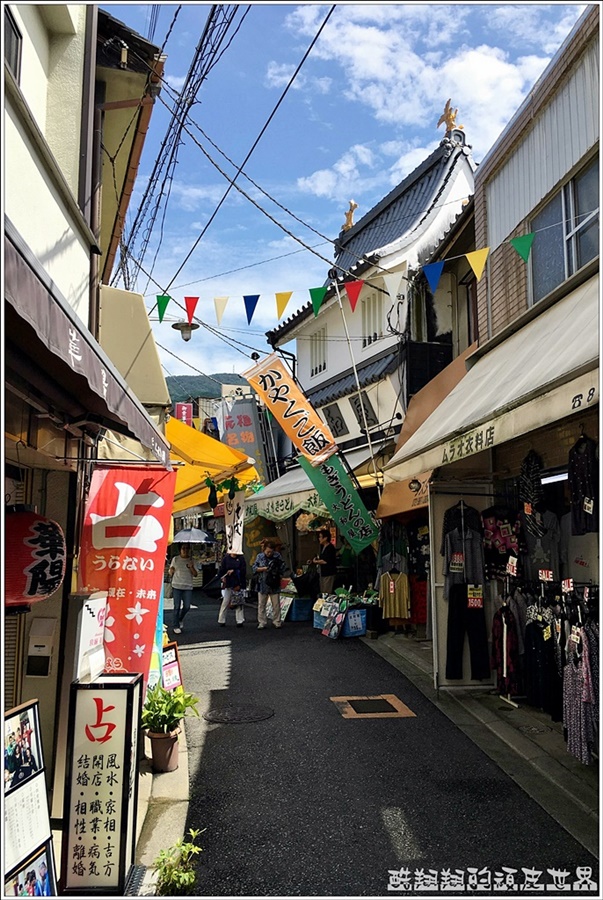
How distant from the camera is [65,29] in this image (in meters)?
6.11

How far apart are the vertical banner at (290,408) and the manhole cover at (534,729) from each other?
7048 mm

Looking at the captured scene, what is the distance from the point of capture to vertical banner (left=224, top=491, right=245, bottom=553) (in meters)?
14.6

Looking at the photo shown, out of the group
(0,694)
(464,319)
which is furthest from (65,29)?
(464,319)

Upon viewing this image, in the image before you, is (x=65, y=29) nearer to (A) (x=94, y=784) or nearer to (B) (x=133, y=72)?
(B) (x=133, y=72)

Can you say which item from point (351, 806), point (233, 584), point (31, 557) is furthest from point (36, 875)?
point (233, 584)

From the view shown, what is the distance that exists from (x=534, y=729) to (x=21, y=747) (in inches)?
243

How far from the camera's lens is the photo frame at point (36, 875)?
→ 3254mm

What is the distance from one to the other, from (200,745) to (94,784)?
3387 mm

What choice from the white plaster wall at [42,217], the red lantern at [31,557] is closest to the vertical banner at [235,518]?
the white plaster wall at [42,217]

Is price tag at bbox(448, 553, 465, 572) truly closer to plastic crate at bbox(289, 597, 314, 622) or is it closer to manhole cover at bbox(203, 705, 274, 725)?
manhole cover at bbox(203, 705, 274, 725)

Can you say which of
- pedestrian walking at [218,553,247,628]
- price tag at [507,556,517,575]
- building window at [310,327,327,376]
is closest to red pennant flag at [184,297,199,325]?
price tag at [507,556,517,575]

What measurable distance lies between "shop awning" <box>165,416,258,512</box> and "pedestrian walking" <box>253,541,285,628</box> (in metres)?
3.33

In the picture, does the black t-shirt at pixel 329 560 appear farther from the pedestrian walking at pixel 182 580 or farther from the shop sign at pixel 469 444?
the shop sign at pixel 469 444

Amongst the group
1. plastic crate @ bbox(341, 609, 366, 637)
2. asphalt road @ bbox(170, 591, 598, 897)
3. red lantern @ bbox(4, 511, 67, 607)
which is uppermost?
red lantern @ bbox(4, 511, 67, 607)
